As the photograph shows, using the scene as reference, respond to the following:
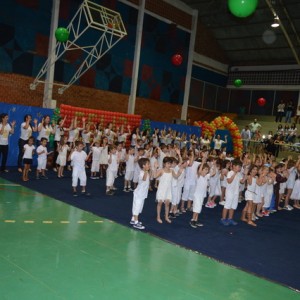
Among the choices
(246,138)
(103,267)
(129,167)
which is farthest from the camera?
(246,138)

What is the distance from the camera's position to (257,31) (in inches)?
823

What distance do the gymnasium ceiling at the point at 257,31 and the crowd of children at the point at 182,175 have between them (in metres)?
11.6

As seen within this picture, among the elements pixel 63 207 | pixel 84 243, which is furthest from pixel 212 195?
pixel 84 243

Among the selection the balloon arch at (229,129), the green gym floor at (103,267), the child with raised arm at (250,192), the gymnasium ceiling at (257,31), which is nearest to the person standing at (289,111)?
the gymnasium ceiling at (257,31)

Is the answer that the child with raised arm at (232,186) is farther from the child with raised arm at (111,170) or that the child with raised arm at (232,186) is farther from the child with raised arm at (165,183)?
the child with raised arm at (111,170)

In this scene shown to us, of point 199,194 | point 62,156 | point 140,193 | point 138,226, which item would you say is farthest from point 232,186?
point 62,156

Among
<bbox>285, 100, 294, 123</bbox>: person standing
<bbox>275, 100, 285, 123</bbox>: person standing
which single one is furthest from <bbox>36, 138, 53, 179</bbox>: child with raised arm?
<bbox>285, 100, 294, 123</bbox>: person standing

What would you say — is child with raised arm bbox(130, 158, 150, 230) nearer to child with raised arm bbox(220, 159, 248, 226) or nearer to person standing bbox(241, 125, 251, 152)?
child with raised arm bbox(220, 159, 248, 226)

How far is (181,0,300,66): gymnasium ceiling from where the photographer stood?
19.1 m

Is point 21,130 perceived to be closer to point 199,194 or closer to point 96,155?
point 96,155

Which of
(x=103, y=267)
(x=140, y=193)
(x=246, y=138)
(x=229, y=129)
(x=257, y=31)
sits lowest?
(x=103, y=267)

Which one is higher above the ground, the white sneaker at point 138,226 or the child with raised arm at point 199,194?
the child with raised arm at point 199,194

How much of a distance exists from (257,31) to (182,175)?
16231 mm

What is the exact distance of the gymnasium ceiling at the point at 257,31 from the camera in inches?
751
